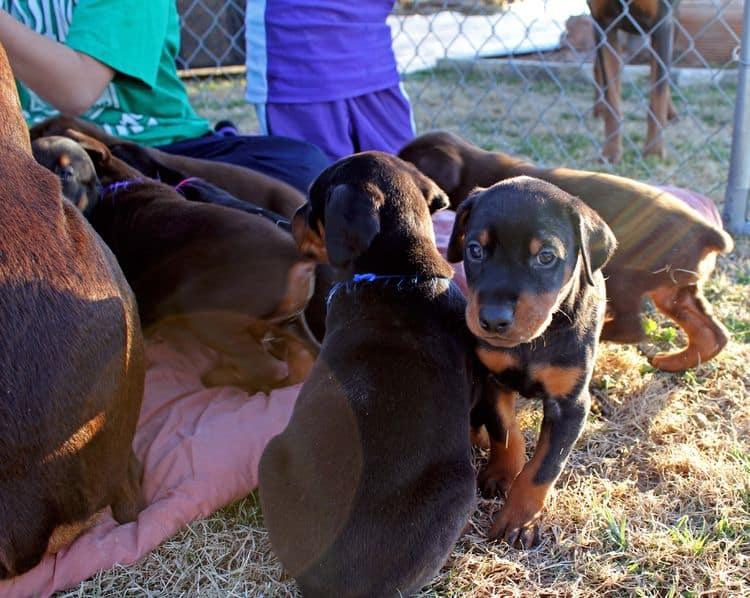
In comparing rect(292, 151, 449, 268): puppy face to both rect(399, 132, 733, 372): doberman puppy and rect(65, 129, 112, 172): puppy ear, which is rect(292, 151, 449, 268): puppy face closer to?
rect(399, 132, 733, 372): doberman puppy

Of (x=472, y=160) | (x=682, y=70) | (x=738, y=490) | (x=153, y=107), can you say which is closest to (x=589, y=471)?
(x=738, y=490)

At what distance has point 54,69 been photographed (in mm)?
4066

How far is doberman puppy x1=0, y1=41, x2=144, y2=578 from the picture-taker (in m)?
2.26

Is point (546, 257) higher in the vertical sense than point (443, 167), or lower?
higher

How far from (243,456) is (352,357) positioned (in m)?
0.75

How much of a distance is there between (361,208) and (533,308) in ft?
2.32

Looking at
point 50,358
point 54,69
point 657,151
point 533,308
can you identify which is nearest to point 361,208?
point 533,308

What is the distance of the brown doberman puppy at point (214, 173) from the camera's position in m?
4.36

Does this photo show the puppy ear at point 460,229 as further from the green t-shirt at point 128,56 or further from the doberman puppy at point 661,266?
the green t-shirt at point 128,56

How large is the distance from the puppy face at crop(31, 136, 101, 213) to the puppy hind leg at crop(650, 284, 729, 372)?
2535 mm

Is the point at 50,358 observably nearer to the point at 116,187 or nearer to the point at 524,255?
the point at 524,255

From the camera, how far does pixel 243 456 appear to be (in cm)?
318

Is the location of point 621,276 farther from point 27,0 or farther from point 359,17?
point 27,0

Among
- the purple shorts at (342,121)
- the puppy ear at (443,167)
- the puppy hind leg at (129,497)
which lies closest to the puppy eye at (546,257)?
the puppy hind leg at (129,497)
